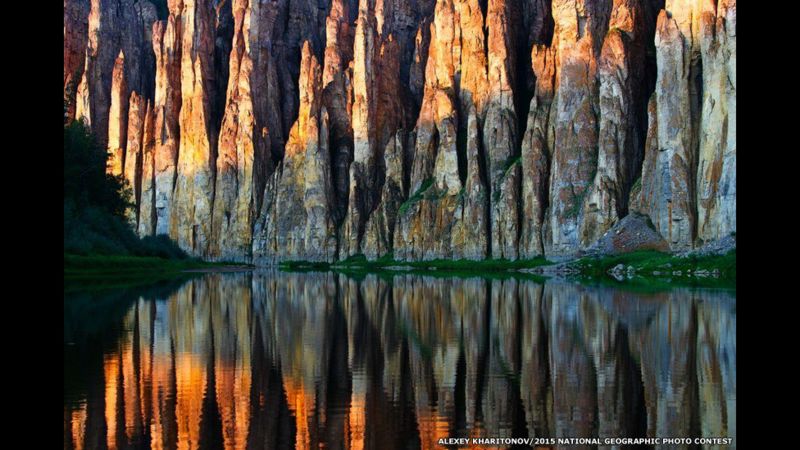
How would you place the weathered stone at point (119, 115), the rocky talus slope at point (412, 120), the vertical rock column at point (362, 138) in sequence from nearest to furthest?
→ the rocky talus slope at point (412, 120) → the vertical rock column at point (362, 138) → the weathered stone at point (119, 115)

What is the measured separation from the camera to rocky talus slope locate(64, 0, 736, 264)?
6544 cm

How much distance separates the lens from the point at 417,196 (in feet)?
335

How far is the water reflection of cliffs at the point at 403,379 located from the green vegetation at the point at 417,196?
2915 inches

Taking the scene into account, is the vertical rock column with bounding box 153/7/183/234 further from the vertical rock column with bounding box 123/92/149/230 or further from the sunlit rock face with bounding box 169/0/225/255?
the vertical rock column with bounding box 123/92/149/230

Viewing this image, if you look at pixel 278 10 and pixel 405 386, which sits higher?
pixel 278 10

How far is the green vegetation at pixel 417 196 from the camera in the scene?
10166 centimetres

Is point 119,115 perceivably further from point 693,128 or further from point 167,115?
point 693,128

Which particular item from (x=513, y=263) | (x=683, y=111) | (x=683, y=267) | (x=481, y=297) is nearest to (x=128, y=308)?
(x=481, y=297)

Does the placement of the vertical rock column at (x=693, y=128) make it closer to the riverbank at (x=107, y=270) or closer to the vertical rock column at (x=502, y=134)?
the vertical rock column at (x=502, y=134)

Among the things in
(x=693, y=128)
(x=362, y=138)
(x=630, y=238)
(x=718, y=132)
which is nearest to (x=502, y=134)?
(x=362, y=138)

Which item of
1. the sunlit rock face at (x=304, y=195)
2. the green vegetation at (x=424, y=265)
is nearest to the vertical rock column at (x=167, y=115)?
the sunlit rock face at (x=304, y=195)

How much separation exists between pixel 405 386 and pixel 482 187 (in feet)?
262
